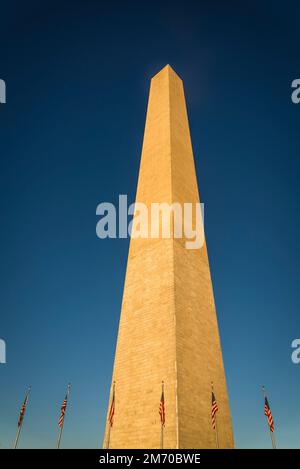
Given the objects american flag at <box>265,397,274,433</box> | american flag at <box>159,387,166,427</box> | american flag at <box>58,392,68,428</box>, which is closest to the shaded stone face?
american flag at <box>159,387,166,427</box>

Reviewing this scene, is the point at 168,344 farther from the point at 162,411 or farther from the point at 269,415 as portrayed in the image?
the point at 269,415

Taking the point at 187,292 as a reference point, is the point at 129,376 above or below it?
below

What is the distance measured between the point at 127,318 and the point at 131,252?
13.7 ft

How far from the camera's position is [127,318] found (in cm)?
1725

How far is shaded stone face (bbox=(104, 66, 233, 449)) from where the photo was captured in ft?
43.9

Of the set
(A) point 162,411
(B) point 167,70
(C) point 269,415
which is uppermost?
(B) point 167,70

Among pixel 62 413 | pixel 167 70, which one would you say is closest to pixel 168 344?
pixel 62 413

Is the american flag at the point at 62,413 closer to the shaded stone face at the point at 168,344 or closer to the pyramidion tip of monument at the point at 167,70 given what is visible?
the shaded stone face at the point at 168,344

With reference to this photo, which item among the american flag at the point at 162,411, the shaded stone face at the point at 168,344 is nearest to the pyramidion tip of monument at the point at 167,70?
the shaded stone face at the point at 168,344

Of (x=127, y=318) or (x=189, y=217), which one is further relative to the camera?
(x=189, y=217)

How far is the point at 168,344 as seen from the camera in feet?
47.2

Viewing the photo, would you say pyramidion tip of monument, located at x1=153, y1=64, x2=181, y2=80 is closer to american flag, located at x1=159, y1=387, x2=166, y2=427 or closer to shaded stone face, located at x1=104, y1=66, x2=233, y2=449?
shaded stone face, located at x1=104, y1=66, x2=233, y2=449
